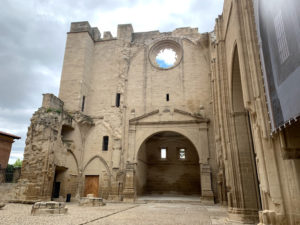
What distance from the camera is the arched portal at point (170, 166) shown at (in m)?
20.2

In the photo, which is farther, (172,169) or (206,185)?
(172,169)

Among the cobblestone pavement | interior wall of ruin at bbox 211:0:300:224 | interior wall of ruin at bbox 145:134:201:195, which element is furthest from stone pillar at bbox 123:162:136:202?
interior wall of ruin at bbox 211:0:300:224

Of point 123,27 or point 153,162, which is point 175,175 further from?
point 123,27

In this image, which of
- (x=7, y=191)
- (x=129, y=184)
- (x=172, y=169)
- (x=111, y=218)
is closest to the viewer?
(x=111, y=218)

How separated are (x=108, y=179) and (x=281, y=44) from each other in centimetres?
1437

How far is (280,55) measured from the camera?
4.62 meters

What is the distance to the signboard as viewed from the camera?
160 inches

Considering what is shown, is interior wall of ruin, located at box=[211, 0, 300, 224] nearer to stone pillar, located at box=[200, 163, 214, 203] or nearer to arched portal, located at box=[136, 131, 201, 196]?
→ stone pillar, located at box=[200, 163, 214, 203]

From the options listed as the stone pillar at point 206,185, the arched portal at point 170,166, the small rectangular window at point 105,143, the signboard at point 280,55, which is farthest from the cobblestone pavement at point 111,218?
the arched portal at point 170,166

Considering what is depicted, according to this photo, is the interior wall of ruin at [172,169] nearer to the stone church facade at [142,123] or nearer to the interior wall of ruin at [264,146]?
the stone church facade at [142,123]

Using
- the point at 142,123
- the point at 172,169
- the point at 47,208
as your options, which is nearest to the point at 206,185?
the point at 142,123

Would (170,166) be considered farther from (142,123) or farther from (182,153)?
(142,123)

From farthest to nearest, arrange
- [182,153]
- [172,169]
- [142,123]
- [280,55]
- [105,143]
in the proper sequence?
[182,153] < [172,169] < [105,143] < [142,123] < [280,55]

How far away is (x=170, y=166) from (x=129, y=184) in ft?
21.0
